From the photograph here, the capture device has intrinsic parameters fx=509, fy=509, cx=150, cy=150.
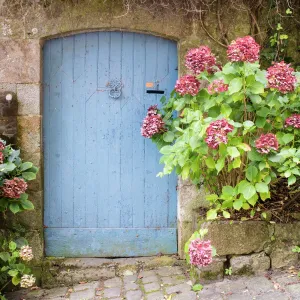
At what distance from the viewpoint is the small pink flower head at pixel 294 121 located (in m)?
4.08

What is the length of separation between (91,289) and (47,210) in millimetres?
948

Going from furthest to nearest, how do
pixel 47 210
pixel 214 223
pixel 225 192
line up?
pixel 47 210 → pixel 214 223 → pixel 225 192

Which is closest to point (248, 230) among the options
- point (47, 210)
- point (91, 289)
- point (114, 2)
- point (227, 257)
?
point (227, 257)

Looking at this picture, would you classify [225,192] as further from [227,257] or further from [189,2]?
[189,2]

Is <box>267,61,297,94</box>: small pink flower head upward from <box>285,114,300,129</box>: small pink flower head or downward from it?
upward

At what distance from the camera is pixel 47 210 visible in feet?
17.5

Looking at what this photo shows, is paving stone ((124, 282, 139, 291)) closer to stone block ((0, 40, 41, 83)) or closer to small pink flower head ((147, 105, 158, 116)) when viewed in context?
small pink flower head ((147, 105, 158, 116))

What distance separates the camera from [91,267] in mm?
5277

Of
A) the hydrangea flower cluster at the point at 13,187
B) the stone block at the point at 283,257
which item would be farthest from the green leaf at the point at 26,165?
the stone block at the point at 283,257

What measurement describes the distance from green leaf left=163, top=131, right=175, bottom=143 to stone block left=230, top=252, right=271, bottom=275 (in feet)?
4.09

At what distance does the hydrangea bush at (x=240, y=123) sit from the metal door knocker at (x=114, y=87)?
76 centimetres

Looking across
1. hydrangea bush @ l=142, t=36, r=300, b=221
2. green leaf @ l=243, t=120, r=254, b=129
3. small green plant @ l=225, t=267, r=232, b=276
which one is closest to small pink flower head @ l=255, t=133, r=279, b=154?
hydrangea bush @ l=142, t=36, r=300, b=221

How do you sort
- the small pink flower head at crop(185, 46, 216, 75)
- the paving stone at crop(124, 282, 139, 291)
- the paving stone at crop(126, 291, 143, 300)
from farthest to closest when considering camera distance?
the paving stone at crop(124, 282, 139, 291)
the paving stone at crop(126, 291, 143, 300)
the small pink flower head at crop(185, 46, 216, 75)

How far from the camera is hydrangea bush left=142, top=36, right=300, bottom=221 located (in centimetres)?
384
